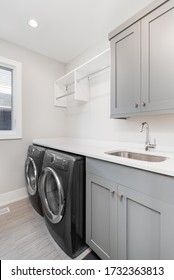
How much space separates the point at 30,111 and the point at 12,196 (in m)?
1.43

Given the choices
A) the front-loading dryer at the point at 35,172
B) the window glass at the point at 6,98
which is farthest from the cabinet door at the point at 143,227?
the window glass at the point at 6,98

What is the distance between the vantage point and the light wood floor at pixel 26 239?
1.34 metres

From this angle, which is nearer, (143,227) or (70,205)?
(143,227)

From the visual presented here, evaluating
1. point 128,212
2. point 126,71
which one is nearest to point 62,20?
point 126,71

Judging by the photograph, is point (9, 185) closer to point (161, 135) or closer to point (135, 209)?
point (135, 209)

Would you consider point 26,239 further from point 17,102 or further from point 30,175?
point 17,102

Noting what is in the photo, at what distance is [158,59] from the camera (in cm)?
121

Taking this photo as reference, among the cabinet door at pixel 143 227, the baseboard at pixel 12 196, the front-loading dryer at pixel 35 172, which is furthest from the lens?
the baseboard at pixel 12 196

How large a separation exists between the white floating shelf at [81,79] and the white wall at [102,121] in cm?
11

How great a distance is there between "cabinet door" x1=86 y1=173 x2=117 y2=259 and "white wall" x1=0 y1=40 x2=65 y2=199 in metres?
1.58

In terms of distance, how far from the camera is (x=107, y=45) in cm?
206

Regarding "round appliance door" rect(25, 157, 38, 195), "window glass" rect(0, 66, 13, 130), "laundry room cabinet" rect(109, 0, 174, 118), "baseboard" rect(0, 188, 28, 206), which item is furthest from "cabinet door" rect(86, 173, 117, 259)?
"window glass" rect(0, 66, 13, 130)

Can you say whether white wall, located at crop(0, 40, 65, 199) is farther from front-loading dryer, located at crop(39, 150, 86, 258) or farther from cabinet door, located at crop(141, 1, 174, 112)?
cabinet door, located at crop(141, 1, 174, 112)

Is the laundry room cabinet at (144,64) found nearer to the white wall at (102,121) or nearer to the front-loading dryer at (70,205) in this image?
the white wall at (102,121)
